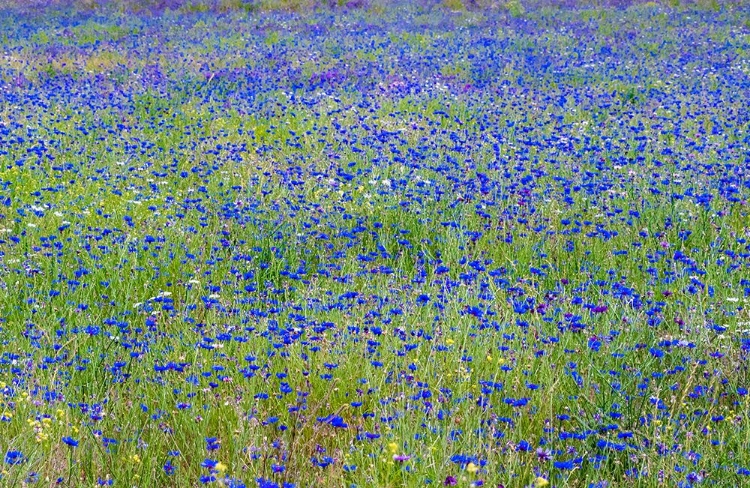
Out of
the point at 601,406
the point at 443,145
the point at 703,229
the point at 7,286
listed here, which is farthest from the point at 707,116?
the point at 7,286

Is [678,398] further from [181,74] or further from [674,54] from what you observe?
[674,54]

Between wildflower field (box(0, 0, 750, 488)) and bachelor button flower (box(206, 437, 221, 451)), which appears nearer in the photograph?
bachelor button flower (box(206, 437, 221, 451))

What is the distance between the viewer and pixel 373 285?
4.28m

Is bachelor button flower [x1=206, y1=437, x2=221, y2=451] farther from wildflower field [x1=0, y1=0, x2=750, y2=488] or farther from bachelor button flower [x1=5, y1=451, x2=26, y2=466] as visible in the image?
bachelor button flower [x1=5, y1=451, x2=26, y2=466]

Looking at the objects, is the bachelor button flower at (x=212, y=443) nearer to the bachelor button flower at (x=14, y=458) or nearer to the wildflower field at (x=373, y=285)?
the wildflower field at (x=373, y=285)

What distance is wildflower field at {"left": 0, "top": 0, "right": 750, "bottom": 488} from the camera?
261cm

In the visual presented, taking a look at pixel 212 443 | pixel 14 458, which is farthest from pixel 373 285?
pixel 14 458

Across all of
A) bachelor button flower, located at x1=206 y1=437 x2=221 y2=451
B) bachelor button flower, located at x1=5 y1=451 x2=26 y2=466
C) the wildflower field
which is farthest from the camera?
the wildflower field

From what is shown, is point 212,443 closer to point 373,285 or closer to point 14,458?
point 14,458

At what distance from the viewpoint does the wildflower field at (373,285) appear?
8.55ft

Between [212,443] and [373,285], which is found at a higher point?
Answer: [212,443]

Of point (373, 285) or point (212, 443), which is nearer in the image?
point (212, 443)

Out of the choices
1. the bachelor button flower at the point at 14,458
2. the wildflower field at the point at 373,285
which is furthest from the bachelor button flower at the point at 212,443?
the bachelor button flower at the point at 14,458

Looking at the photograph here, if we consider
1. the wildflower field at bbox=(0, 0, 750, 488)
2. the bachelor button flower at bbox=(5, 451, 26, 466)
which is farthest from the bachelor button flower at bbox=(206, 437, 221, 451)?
the bachelor button flower at bbox=(5, 451, 26, 466)
